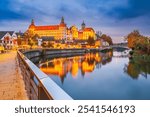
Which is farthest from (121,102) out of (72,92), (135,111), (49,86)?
(72,92)

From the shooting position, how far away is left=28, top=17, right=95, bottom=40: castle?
→ 4700 inches

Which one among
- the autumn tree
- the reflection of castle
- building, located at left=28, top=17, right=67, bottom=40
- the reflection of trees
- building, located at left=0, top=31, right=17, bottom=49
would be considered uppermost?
building, located at left=28, top=17, right=67, bottom=40

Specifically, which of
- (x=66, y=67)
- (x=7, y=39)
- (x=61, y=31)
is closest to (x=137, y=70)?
(x=66, y=67)

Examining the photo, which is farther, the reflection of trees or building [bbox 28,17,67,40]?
building [bbox 28,17,67,40]

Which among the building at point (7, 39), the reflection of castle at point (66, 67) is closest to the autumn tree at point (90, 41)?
the building at point (7, 39)

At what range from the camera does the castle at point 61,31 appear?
119 m

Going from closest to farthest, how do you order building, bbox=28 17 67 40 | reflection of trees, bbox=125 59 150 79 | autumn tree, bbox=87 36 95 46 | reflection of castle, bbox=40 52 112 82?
reflection of trees, bbox=125 59 150 79 < reflection of castle, bbox=40 52 112 82 < autumn tree, bbox=87 36 95 46 < building, bbox=28 17 67 40

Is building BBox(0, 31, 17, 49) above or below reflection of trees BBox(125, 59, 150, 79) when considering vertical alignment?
above

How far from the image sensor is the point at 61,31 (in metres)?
119

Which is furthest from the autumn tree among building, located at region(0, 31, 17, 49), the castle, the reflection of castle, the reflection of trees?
the reflection of trees

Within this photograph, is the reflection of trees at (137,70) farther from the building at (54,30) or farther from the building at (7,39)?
the building at (54,30)

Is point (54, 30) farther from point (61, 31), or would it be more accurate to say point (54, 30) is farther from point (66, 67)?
point (66, 67)

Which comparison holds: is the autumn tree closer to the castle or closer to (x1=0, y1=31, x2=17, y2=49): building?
the castle

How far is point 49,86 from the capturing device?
2328 mm
